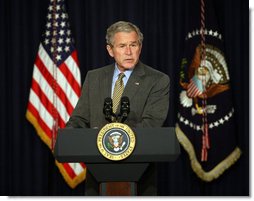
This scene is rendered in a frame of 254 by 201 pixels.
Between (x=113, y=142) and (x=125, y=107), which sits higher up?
(x=125, y=107)

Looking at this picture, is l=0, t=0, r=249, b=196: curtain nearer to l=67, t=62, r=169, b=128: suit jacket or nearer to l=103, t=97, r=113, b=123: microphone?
l=67, t=62, r=169, b=128: suit jacket

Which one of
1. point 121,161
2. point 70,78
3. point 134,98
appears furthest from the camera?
point 70,78

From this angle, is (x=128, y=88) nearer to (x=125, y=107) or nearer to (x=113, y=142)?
(x=125, y=107)

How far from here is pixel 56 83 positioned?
18.4 ft

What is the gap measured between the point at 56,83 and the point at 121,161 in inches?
117

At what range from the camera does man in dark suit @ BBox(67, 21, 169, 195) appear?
120 inches

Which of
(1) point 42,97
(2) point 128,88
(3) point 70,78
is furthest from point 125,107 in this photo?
(1) point 42,97

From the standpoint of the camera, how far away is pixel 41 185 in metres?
5.81

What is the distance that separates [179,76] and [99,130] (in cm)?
288

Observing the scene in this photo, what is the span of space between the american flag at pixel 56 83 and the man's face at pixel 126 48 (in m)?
2.48

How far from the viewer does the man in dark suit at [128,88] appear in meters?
3.05

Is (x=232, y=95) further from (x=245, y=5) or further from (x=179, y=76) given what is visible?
(x=245, y=5)

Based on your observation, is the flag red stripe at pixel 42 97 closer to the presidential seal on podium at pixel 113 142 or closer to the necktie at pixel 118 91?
the necktie at pixel 118 91

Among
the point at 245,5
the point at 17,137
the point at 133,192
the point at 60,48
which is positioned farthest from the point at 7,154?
the point at 133,192
